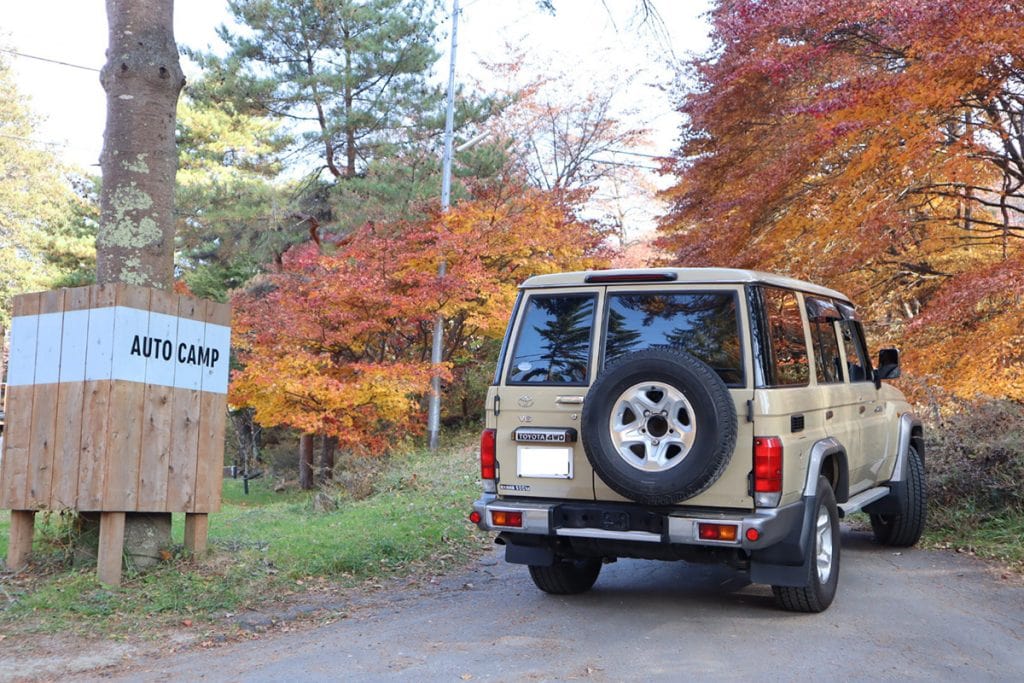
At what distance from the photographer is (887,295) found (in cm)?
1337

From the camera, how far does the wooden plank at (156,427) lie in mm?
5852

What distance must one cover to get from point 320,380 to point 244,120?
14.3 m

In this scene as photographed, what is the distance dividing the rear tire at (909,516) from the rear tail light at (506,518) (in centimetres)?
383

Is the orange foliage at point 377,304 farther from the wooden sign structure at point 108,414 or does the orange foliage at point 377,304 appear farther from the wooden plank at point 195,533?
the wooden sign structure at point 108,414

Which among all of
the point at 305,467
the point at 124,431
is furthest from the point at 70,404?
the point at 305,467

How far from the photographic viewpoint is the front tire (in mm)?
5134

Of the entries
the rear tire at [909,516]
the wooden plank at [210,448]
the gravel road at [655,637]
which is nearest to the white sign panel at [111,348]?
the wooden plank at [210,448]

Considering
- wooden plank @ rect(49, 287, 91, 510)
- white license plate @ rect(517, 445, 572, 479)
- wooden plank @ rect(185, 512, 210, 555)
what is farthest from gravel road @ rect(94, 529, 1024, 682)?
wooden plank @ rect(49, 287, 91, 510)

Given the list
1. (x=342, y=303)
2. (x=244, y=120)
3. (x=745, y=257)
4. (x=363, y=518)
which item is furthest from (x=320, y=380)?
(x=244, y=120)

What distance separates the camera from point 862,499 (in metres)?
6.29

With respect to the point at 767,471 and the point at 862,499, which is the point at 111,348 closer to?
the point at 767,471

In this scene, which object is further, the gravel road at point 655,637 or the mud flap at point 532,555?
the mud flap at point 532,555

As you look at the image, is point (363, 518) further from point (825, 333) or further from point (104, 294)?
point (825, 333)

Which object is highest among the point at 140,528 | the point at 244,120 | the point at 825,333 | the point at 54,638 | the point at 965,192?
the point at 244,120
